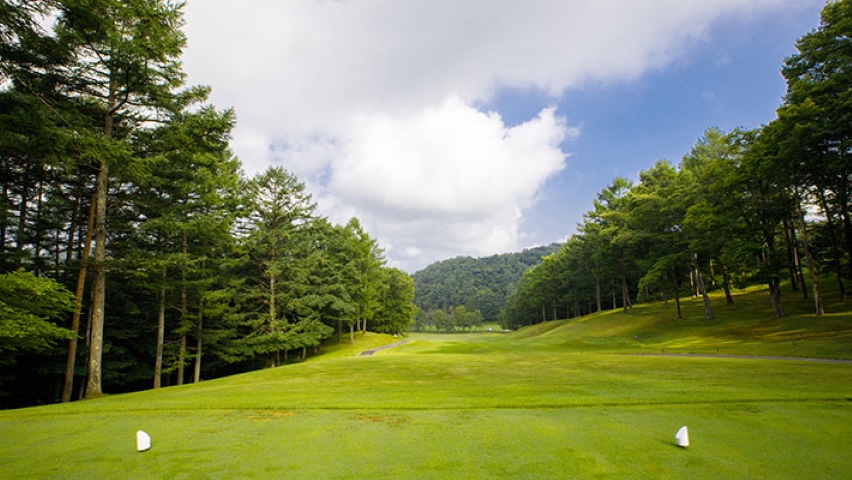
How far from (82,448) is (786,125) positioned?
29069 millimetres

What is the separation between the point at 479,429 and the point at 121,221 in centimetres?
1955

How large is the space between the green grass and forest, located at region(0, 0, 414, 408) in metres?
5.27

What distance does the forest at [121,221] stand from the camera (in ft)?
35.2

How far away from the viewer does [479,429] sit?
604cm

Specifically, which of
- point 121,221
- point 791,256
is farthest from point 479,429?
point 791,256

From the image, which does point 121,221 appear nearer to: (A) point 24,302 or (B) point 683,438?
(A) point 24,302

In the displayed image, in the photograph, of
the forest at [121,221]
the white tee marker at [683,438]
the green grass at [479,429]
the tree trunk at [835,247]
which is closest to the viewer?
the green grass at [479,429]

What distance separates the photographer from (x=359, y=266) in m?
43.4

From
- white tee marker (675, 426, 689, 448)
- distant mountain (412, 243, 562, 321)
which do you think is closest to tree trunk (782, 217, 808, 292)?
white tee marker (675, 426, 689, 448)

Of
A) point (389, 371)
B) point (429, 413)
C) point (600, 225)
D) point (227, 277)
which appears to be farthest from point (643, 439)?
point (600, 225)

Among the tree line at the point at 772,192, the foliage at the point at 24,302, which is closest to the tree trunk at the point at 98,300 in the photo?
the foliage at the point at 24,302

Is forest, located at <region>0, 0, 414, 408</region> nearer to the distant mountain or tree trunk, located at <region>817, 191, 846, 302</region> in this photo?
tree trunk, located at <region>817, 191, 846, 302</region>

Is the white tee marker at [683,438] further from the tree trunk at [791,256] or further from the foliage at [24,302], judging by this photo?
the tree trunk at [791,256]

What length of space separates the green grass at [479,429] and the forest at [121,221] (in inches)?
207
